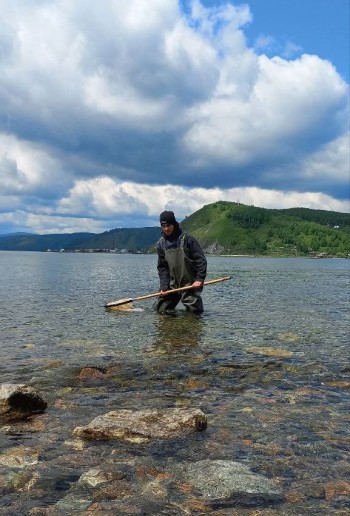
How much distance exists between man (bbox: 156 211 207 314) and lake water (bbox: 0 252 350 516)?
227 cm

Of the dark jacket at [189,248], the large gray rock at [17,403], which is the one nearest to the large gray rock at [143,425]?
the large gray rock at [17,403]

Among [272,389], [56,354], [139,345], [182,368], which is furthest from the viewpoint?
[139,345]

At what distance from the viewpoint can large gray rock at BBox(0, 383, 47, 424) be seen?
7.12 meters

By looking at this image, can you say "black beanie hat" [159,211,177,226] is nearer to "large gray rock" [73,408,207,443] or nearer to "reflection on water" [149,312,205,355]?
"reflection on water" [149,312,205,355]

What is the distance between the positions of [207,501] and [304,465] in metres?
1.65

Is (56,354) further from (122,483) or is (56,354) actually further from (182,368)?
(122,483)

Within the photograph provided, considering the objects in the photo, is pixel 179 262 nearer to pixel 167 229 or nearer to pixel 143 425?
pixel 167 229

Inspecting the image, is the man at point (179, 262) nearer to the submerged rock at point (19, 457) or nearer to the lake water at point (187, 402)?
the lake water at point (187, 402)

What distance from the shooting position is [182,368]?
10.9 meters

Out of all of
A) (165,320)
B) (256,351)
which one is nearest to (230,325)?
(165,320)

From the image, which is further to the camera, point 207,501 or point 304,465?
point 304,465

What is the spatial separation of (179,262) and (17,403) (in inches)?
512

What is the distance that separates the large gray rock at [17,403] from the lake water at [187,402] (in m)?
0.25

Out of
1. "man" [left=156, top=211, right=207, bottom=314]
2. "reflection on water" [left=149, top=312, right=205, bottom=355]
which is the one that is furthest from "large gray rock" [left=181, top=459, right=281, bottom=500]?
"man" [left=156, top=211, right=207, bottom=314]
